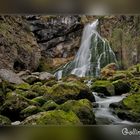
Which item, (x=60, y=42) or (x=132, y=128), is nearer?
(x=132, y=128)

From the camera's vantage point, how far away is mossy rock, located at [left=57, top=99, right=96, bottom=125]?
4.86 metres

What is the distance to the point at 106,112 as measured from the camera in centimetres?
491

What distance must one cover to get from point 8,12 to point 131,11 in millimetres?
1238

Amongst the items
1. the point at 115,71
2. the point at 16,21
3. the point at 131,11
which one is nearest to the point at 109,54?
the point at 115,71

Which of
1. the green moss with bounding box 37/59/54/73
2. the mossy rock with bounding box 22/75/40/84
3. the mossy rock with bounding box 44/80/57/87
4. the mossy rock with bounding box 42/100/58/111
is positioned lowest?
the mossy rock with bounding box 42/100/58/111

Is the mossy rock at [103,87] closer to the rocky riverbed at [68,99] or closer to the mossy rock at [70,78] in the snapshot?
the rocky riverbed at [68,99]

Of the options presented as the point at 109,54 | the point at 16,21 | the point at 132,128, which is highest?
the point at 16,21

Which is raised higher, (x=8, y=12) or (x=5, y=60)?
(x=8, y=12)

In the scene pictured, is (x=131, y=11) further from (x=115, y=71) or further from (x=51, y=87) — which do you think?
(x=51, y=87)

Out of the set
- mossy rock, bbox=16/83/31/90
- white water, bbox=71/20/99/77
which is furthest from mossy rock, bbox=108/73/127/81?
mossy rock, bbox=16/83/31/90

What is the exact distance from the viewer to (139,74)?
192 inches

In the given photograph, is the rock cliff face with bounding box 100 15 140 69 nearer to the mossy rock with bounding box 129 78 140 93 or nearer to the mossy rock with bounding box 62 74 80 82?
the mossy rock with bounding box 129 78 140 93

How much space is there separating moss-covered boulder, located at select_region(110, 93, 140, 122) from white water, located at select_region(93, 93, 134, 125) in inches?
1.7

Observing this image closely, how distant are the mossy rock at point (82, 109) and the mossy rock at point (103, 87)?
16 centimetres
